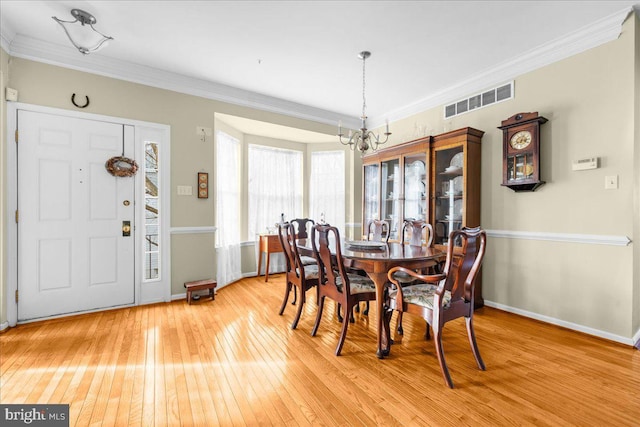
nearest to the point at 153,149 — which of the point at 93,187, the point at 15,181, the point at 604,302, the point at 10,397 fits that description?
the point at 93,187

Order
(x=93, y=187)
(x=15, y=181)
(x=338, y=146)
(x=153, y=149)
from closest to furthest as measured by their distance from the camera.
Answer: (x=15, y=181)
(x=93, y=187)
(x=153, y=149)
(x=338, y=146)

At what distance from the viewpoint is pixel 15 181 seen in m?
2.78

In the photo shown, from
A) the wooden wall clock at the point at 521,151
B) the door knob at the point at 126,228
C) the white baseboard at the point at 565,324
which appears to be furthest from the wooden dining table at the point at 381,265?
the door knob at the point at 126,228

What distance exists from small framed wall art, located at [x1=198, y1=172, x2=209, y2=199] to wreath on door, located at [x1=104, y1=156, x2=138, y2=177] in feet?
2.34

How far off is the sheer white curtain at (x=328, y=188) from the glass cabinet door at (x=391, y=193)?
3.73ft

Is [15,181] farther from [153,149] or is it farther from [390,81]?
[390,81]

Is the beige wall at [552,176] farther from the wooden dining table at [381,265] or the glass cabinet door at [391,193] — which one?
the wooden dining table at [381,265]

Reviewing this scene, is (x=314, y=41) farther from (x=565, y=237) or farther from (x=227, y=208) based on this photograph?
(x=565, y=237)

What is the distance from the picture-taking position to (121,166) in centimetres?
326

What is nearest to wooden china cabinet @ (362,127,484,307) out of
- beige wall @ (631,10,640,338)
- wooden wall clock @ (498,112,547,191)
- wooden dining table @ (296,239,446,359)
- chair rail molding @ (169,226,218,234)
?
wooden wall clock @ (498,112,547,191)

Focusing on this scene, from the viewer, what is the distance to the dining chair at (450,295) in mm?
1921

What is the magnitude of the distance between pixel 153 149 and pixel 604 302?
4867mm

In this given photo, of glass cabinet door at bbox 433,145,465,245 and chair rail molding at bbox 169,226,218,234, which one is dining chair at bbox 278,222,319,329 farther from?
glass cabinet door at bbox 433,145,465,245

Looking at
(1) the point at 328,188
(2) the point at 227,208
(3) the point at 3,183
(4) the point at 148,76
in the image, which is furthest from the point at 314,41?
(3) the point at 3,183
